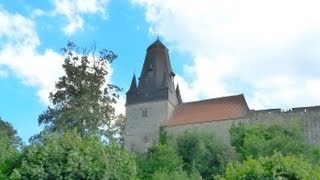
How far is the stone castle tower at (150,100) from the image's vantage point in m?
61.1

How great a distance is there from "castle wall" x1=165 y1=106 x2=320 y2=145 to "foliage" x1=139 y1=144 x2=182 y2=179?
11233 millimetres

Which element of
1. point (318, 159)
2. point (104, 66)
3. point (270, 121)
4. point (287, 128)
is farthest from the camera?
point (270, 121)

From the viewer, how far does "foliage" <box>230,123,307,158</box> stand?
42312 millimetres

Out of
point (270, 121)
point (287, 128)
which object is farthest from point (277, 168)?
point (270, 121)

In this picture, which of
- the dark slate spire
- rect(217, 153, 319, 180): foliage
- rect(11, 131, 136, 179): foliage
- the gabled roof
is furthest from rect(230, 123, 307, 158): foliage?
rect(217, 153, 319, 180): foliage

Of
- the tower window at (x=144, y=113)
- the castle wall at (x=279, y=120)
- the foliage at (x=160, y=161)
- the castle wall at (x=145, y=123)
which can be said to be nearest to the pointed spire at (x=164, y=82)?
the castle wall at (x=145, y=123)

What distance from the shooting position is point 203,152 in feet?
150

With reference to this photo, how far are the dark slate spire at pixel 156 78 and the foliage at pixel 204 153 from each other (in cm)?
1347

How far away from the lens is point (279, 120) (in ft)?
171

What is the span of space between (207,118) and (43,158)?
3861 cm

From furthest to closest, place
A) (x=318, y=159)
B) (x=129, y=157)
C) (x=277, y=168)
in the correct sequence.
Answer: (x=318, y=159), (x=129, y=157), (x=277, y=168)

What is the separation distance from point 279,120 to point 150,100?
15685 mm

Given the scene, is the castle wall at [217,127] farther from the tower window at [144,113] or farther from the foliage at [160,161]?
the foliage at [160,161]

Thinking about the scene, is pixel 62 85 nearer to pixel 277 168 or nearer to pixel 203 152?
pixel 203 152
